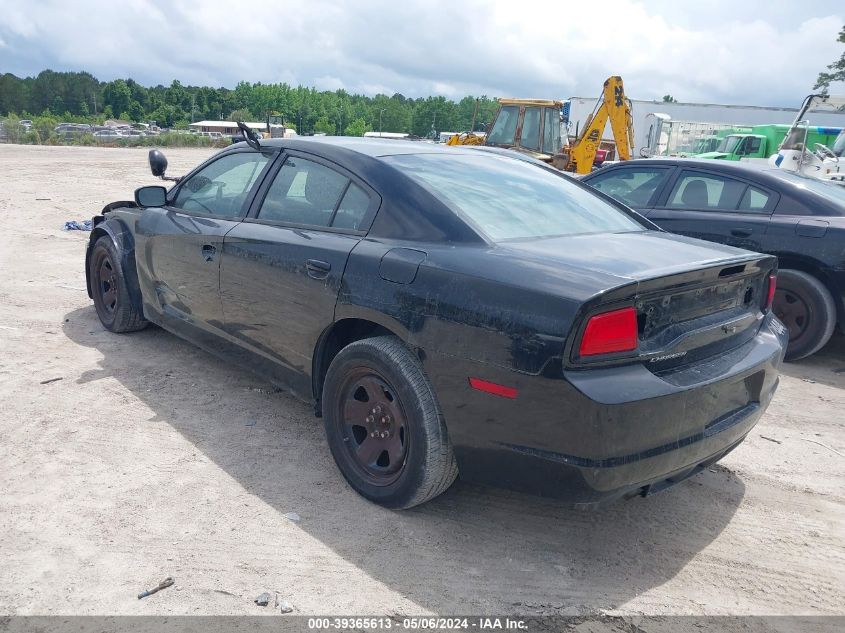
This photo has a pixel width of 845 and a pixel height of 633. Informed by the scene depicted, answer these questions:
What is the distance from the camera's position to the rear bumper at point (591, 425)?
242 cm

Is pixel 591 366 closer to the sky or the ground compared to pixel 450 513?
closer to the sky

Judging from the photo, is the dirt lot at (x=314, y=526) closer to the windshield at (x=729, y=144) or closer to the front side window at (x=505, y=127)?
the front side window at (x=505, y=127)

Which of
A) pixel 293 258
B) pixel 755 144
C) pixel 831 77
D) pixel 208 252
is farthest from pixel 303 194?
pixel 831 77

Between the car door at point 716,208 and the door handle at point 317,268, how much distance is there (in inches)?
153

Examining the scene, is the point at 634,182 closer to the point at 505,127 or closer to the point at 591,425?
the point at 591,425

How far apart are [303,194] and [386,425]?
1396 millimetres

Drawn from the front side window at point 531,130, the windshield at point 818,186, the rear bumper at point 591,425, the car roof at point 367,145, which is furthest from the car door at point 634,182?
the front side window at point 531,130

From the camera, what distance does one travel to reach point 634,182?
6668 mm

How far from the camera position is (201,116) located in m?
142

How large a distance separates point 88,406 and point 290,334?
1491 mm

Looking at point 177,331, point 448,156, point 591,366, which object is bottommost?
point 177,331

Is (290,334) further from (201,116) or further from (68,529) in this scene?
(201,116)

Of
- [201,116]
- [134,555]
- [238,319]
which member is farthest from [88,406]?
[201,116]

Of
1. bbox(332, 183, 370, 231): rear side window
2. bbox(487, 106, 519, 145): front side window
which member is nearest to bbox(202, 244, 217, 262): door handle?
bbox(332, 183, 370, 231): rear side window
